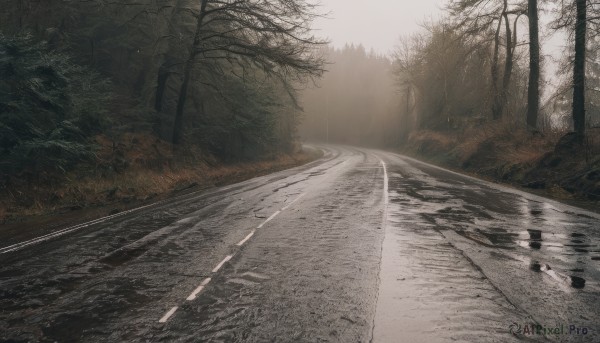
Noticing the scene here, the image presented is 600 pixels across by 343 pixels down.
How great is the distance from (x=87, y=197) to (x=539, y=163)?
17.1 meters

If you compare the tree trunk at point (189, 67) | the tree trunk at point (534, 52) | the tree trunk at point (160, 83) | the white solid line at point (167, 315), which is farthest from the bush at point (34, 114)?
the tree trunk at point (534, 52)

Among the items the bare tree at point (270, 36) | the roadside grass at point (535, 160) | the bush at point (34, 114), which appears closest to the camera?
the bush at point (34, 114)

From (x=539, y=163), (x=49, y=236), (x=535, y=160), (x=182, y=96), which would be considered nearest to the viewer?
(x=49, y=236)

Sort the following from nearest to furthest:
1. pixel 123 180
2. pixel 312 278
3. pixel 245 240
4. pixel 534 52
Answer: pixel 312 278 < pixel 245 240 < pixel 123 180 < pixel 534 52

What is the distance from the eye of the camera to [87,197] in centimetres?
1325

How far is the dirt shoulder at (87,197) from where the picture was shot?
398 inches

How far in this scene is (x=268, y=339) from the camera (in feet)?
13.9

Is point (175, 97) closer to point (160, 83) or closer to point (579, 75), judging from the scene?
point (160, 83)

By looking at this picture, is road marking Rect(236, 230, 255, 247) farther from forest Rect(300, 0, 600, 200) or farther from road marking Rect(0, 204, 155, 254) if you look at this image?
forest Rect(300, 0, 600, 200)

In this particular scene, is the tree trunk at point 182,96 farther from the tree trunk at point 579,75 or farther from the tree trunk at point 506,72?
the tree trunk at point 506,72

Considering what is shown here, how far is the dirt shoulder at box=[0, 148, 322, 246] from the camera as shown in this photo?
1012 cm

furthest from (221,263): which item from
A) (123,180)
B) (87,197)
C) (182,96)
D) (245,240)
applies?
(182,96)

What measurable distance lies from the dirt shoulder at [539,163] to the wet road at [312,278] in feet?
11.9

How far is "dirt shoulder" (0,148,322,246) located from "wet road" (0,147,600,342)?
1.29 metres
